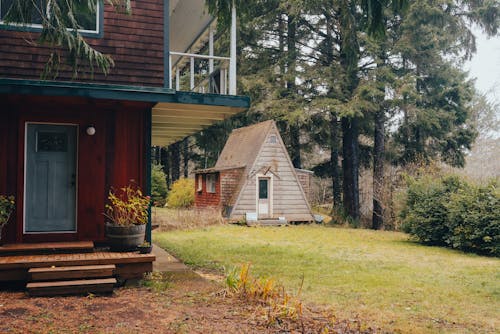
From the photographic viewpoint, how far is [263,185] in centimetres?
1847

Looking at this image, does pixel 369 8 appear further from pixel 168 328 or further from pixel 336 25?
pixel 336 25

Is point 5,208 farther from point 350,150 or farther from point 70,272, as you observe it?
point 350,150

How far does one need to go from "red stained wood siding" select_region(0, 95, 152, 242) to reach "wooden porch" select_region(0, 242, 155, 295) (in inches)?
26.7

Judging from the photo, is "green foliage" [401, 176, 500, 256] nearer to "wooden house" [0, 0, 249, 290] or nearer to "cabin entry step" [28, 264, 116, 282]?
"wooden house" [0, 0, 249, 290]

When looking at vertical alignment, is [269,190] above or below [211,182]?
below

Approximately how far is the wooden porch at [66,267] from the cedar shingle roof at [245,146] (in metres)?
11.7

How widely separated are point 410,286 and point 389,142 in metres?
16.0

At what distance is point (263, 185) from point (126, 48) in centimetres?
1111

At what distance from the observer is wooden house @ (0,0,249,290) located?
24.3ft

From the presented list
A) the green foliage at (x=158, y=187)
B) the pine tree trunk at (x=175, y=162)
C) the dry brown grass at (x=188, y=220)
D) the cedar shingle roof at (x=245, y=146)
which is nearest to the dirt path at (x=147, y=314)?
the dry brown grass at (x=188, y=220)

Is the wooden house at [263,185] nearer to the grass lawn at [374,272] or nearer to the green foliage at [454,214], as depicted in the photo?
the grass lawn at [374,272]

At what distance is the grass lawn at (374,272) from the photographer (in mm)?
5504

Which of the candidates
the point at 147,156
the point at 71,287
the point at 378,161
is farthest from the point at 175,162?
the point at 71,287

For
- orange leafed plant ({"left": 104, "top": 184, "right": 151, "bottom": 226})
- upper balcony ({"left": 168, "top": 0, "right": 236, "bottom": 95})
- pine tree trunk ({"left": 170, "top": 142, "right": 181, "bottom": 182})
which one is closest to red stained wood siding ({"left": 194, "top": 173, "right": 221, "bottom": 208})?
upper balcony ({"left": 168, "top": 0, "right": 236, "bottom": 95})
